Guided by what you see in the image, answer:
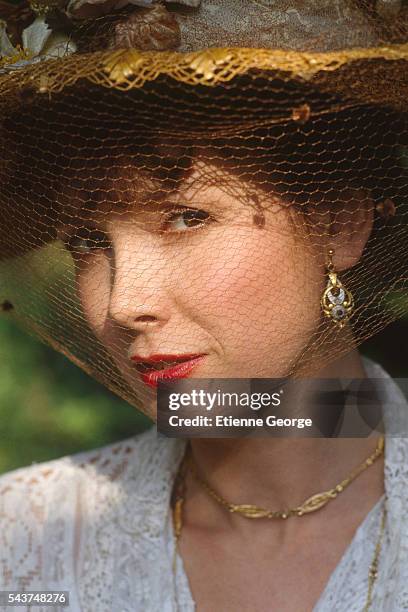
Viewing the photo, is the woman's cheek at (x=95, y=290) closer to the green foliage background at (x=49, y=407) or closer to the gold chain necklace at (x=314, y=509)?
the gold chain necklace at (x=314, y=509)

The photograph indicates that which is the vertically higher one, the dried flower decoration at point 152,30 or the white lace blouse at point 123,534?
the dried flower decoration at point 152,30

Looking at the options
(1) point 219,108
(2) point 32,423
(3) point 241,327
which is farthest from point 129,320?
(2) point 32,423

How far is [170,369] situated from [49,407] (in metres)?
1.15

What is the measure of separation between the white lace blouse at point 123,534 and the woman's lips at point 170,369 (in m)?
0.44

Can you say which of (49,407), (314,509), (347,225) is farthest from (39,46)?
(49,407)

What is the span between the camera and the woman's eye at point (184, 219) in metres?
1.27

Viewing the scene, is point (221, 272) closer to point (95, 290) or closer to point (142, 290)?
point (142, 290)

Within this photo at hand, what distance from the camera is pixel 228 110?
47.4 inches

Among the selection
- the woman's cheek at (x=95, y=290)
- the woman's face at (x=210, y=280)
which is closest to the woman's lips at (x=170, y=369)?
the woman's face at (x=210, y=280)

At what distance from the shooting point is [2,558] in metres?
1.73

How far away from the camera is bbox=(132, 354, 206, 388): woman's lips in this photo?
1326mm

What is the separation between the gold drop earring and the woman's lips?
0.71 ft

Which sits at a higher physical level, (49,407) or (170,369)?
(49,407)

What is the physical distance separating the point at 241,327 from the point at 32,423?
124 cm
